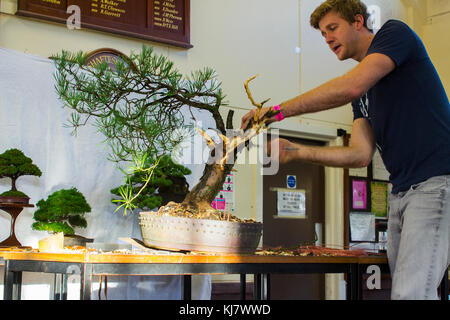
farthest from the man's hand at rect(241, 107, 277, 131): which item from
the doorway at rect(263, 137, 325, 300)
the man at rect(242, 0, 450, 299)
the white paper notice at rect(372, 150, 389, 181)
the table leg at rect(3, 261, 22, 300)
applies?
the white paper notice at rect(372, 150, 389, 181)

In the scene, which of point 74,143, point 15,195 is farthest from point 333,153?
point 74,143

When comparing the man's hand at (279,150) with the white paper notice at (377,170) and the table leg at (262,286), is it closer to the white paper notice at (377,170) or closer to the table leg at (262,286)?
the table leg at (262,286)

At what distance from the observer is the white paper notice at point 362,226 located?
165 inches

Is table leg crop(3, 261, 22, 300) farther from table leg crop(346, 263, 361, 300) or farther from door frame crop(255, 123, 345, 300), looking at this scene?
door frame crop(255, 123, 345, 300)

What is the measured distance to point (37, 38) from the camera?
9.40ft

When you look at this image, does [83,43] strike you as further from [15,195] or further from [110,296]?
[110,296]

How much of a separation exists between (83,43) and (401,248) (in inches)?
88.3

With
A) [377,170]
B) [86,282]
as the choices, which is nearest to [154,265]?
[86,282]

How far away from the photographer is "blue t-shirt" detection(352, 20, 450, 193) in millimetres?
1471

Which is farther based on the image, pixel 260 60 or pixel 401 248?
pixel 260 60

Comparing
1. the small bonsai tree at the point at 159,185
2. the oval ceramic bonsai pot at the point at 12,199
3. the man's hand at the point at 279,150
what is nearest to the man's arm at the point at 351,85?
the man's hand at the point at 279,150

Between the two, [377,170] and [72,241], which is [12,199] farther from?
[377,170]
